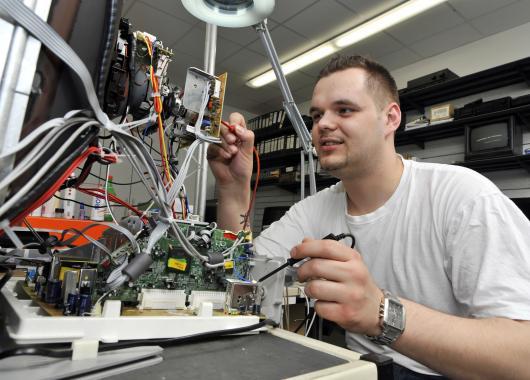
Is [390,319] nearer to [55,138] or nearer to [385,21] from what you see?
[55,138]

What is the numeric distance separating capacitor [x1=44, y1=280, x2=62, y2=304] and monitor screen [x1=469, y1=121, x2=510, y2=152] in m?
2.84

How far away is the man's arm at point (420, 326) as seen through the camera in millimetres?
545

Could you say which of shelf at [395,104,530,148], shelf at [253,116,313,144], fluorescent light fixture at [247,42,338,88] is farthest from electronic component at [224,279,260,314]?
shelf at [253,116,313,144]

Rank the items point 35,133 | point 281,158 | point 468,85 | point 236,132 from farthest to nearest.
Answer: point 281,158 < point 468,85 < point 236,132 < point 35,133

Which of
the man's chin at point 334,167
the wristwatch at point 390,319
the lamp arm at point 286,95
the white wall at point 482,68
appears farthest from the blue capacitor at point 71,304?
the white wall at point 482,68

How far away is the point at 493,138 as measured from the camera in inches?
98.3

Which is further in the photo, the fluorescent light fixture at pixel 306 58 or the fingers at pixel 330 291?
the fluorescent light fixture at pixel 306 58

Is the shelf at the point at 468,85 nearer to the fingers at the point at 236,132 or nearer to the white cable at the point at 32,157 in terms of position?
the fingers at the point at 236,132

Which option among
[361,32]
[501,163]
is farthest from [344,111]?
[361,32]

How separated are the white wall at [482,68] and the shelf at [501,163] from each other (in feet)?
0.37

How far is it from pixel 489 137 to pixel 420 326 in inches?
98.2

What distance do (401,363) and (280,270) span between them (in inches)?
17.9

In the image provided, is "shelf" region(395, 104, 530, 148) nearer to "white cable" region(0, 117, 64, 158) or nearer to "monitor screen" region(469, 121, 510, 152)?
"monitor screen" region(469, 121, 510, 152)

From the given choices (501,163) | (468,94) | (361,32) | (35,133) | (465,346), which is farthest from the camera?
(361,32)
